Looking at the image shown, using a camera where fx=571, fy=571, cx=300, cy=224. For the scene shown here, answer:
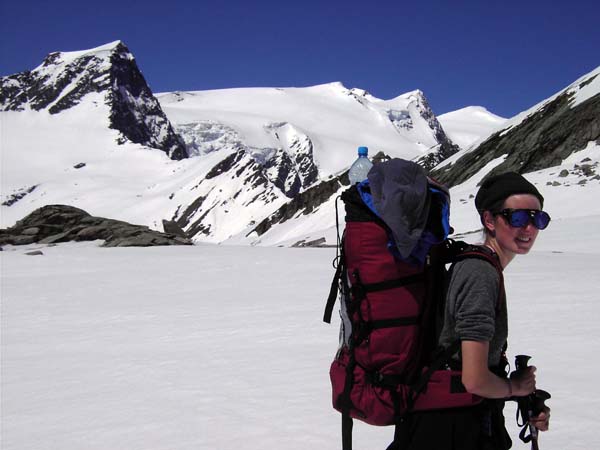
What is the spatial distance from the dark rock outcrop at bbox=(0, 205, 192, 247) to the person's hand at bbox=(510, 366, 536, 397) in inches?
746

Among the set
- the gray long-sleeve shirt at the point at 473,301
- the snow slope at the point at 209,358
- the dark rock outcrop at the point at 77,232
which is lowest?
the snow slope at the point at 209,358

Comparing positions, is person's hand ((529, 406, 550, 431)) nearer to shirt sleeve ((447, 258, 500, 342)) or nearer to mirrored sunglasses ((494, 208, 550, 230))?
shirt sleeve ((447, 258, 500, 342))

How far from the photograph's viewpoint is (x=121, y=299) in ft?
31.9

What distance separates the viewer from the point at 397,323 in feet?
6.87

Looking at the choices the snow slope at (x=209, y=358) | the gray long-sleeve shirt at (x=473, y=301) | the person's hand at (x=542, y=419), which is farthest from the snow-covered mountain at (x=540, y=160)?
the gray long-sleeve shirt at (x=473, y=301)

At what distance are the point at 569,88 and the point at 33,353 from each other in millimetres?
44925

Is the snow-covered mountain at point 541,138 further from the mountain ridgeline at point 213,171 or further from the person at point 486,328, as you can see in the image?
the person at point 486,328

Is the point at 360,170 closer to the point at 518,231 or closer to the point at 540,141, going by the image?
the point at 518,231

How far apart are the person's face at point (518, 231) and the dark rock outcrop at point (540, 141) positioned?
32.9m

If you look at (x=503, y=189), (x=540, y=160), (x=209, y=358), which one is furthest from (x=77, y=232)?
(x=540, y=160)

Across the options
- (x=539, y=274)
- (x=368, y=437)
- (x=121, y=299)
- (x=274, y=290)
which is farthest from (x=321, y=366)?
(x=539, y=274)

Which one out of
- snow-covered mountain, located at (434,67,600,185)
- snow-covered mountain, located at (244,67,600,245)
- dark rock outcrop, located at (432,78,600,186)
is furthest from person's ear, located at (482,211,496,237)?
dark rock outcrop, located at (432,78,600,186)

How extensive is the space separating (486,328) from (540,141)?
37145 mm

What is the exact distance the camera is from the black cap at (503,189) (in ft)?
7.03
